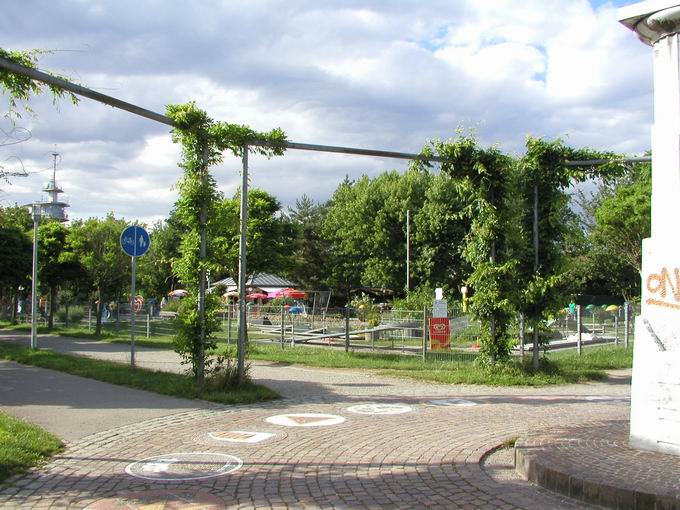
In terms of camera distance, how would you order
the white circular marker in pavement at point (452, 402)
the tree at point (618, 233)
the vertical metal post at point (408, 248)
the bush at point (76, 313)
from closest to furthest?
the white circular marker in pavement at point (452, 402), the bush at point (76, 313), the tree at point (618, 233), the vertical metal post at point (408, 248)

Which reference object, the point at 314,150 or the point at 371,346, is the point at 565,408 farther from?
the point at 371,346

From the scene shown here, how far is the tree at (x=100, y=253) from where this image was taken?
26547mm

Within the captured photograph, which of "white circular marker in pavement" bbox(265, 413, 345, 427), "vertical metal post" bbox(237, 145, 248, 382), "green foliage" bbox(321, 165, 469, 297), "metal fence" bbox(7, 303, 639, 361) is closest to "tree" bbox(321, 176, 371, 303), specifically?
"green foliage" bbox(321, 165, 469, 297)

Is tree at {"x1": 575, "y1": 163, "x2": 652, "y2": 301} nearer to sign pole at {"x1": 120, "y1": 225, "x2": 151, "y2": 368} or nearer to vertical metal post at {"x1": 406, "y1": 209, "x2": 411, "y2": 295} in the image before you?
vertical metal post at {"x1": 406, "y1": 209, "x2": 411, "y2": 295}

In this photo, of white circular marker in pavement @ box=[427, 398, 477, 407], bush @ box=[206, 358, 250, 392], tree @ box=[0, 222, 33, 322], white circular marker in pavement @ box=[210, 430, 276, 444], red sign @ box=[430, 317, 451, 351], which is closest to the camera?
white circular marker in pavement @ box=[210, 430, 276, 444]

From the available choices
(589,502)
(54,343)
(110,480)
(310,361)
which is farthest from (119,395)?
(54,343)

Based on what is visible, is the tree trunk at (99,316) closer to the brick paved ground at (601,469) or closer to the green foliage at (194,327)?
the green foliage at (194,327)

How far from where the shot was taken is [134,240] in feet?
46.6

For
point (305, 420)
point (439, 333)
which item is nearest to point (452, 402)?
point (305, 420)

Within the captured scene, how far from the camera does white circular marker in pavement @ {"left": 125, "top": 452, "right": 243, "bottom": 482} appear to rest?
6.32 meters

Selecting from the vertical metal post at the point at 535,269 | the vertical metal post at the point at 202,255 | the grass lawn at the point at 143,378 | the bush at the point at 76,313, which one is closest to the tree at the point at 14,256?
the bush at the point at 76,313

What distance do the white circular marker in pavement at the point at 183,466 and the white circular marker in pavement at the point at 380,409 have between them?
330 centimetres

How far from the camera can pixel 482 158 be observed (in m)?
13.9

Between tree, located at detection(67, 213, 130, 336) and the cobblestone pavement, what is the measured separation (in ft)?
57.4
